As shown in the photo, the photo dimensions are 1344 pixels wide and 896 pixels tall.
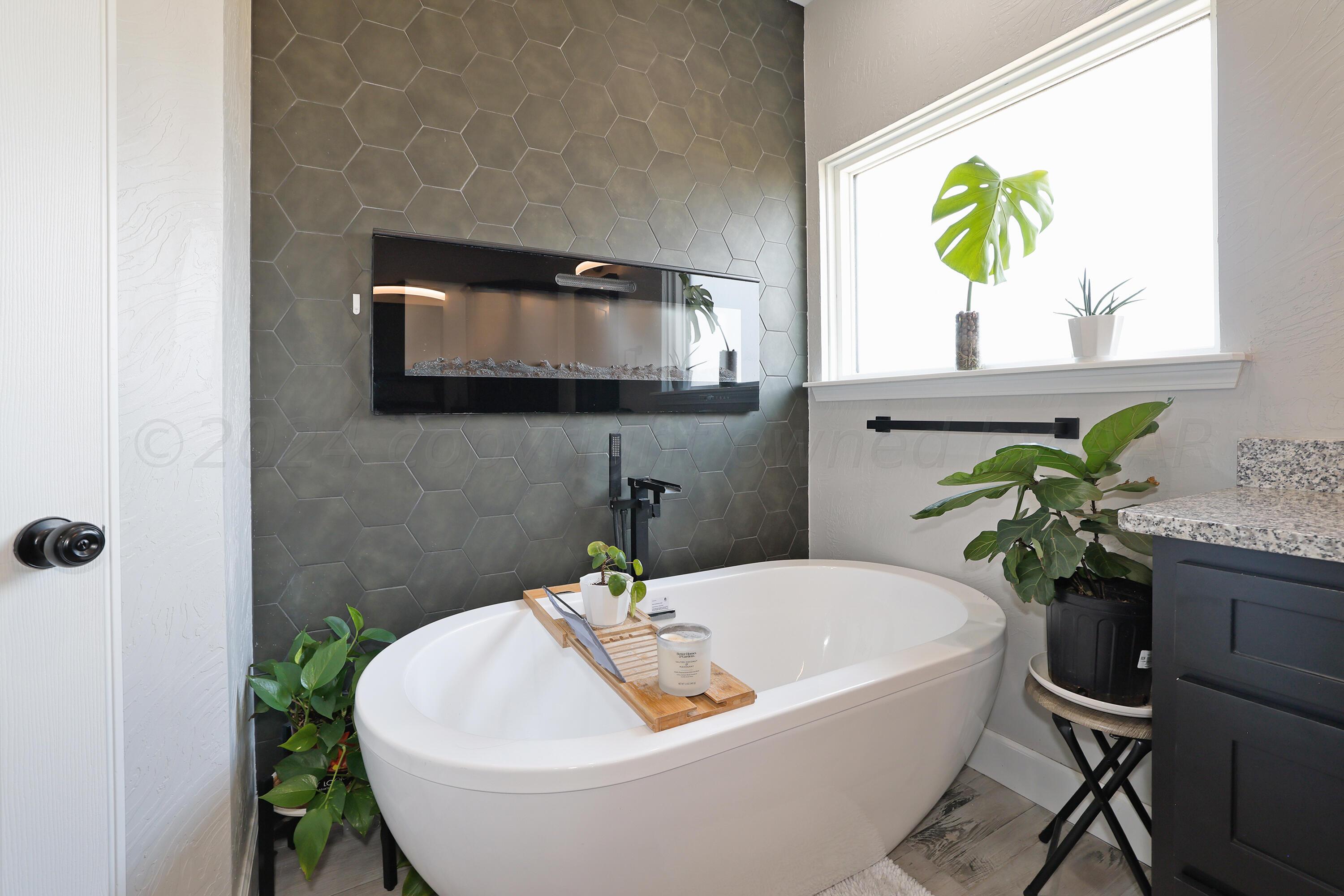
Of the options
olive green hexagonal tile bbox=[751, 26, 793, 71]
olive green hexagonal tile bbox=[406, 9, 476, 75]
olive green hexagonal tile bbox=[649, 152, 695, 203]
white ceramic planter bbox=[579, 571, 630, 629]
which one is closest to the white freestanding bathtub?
white ceramic planter bbox=[579, 571, 630, 629]

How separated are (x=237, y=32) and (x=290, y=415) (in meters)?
0.93

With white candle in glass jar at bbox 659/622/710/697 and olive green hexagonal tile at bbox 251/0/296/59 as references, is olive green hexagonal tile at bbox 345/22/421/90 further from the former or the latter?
white candle in glass jar at bbox 659/622/710/697

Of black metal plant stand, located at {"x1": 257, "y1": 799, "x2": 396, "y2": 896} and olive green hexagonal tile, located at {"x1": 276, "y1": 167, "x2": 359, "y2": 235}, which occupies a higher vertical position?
olive green hexagonal tile, located at {"x1": 276, "y1": 167, "x2": 359, "y2": 235}

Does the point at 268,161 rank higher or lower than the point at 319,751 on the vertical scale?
higher

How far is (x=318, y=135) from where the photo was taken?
5.85ft

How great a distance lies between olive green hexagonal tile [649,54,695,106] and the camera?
7.70ft

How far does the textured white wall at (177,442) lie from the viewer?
123 centimetres

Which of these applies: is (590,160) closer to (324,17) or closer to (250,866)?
(324,17)

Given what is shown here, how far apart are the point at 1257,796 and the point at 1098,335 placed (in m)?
1.19

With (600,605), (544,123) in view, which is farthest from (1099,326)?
(544,123)

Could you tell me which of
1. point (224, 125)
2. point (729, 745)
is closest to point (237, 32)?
point (224, 125)

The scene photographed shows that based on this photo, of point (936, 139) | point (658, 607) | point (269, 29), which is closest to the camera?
point (269, 29)

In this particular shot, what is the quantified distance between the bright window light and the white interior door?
87.1 inches

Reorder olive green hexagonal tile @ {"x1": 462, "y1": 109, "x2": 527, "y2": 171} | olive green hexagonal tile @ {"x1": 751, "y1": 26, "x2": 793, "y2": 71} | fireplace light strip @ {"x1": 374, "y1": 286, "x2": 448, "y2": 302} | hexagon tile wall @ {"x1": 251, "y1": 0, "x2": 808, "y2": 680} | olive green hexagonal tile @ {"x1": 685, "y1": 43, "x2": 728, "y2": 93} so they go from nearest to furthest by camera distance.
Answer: hexagon tile wall @ {"x1": 251, "y1": 0, "x2": 808, "y2": 680}
fireplace light strip @ {"x1": 374, "y1": 286, "x2": 448, "y2": 302}
olive green hexagonal tile @ {"x1": 462, "y1": 109, "x2": 527, "y2": 171}
olive green hexagonal tile @ {"x1": 685, "y1": 43, "x2": 728, "y2": 93}
olive green hexagonal tile @ {"x1": 751, "y1": 26, "x2": 793, "y2": 71}
